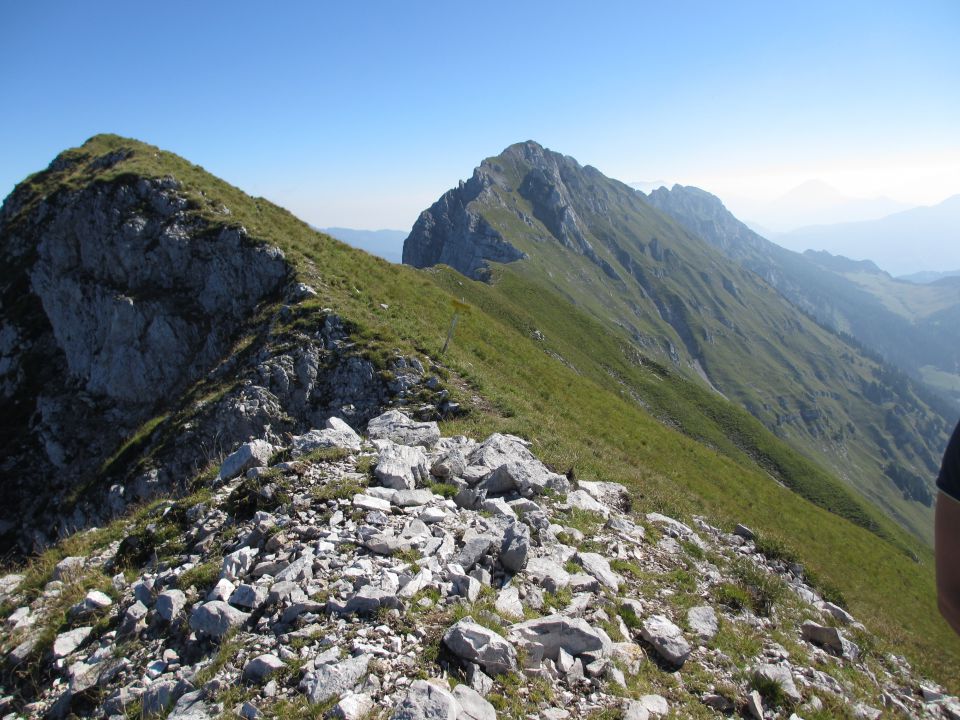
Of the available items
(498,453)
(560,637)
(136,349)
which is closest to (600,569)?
(560,637)

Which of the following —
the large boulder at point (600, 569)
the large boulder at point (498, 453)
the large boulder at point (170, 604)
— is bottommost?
the large boulder at point (600, 569)

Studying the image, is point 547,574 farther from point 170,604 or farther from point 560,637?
point 170,604

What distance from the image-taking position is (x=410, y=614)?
7.01m

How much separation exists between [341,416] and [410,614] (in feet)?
46.8

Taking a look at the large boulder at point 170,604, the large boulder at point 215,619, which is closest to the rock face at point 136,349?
the large boulder at point 170,604

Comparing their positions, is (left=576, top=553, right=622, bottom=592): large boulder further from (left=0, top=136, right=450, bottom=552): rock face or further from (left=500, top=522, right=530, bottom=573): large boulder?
(left=0, top=136, right=450, bottom=552): rock face

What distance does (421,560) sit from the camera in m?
8.32

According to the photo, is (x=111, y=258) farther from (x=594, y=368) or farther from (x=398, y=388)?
(x=594, y=368)

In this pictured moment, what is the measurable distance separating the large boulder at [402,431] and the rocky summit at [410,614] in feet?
5.54

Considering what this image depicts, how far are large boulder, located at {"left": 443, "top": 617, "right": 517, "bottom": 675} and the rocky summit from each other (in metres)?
Answer: 0.02

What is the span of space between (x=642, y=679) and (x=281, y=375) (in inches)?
747

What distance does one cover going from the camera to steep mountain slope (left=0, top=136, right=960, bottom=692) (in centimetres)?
1164

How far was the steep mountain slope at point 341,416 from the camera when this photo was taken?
38.2 feet

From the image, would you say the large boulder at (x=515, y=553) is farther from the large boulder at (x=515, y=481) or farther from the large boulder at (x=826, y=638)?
the large boulder at (x=826, y=638)
